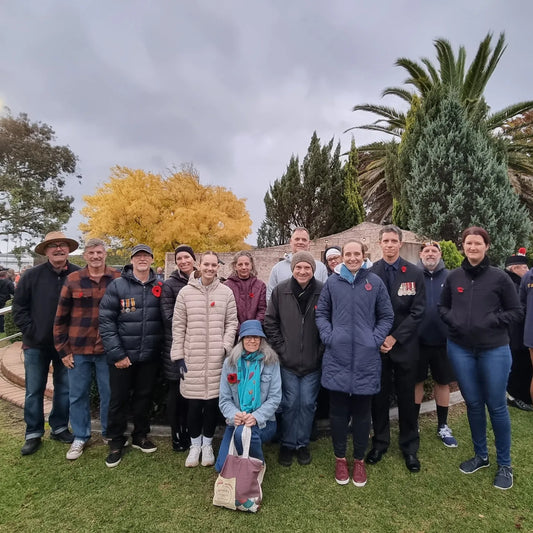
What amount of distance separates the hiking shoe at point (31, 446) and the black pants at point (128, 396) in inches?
33.6

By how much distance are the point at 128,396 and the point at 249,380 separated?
4.28ft

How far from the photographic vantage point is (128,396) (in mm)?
3408

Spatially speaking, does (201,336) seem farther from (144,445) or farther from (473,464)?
(473,464)

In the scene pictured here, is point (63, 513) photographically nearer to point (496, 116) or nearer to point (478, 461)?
point (478, 461)

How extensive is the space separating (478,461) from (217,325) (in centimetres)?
274

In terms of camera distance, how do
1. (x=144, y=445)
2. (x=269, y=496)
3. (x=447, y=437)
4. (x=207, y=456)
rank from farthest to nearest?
(x=447, y=437), (x=144, y=445), (x=207, y=456), (x=269, y=496)

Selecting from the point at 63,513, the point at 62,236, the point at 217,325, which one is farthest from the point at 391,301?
the point at 62,236

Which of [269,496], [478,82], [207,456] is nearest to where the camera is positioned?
[269,496]

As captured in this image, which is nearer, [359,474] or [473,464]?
[359,474]

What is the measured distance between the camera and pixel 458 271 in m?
3.11

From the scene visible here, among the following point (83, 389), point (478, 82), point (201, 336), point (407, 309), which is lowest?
point (83, 389)

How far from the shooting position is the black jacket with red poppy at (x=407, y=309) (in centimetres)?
307

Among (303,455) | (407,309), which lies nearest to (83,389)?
(303,455)

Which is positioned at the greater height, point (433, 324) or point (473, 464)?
point (433, 324)
